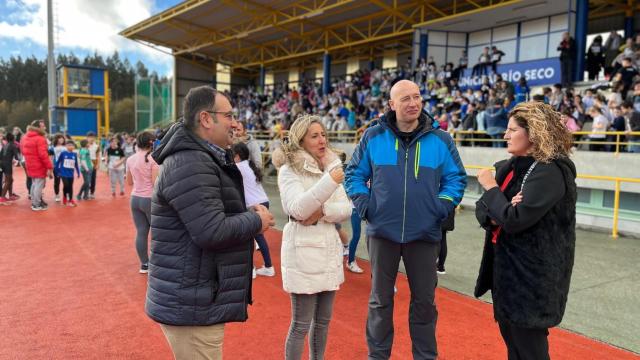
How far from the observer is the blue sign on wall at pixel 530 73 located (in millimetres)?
15430

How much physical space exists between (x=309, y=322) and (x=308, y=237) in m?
→ 0.54

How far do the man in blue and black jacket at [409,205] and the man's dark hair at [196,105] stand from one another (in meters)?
1.39

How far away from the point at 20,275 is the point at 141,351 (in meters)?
2.98

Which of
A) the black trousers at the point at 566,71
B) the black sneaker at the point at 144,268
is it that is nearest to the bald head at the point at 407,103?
the black sneaker at the point at 144,268

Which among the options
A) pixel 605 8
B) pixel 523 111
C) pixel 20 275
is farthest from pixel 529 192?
pixel 605 8

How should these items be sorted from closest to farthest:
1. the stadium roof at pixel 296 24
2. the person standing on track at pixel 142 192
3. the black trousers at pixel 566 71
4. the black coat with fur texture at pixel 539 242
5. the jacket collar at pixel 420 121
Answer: the black coat with fur texture at pixel 539 242, the jacket collar at pixel 420 121, the person standing on track at pixel 142 192, the black trousers at pixel 566 71, the stadium roof at pixel 296 24

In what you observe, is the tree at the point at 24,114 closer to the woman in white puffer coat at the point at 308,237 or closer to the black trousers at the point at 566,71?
the black trousers at the point at 566,71

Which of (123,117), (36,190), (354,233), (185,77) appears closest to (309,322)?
(354,233)

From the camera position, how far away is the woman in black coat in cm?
222

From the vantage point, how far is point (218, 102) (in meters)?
1.99

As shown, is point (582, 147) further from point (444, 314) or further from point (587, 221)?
point (444, 314)

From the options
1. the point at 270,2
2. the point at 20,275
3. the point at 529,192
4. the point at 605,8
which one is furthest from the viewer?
the point at 270,2

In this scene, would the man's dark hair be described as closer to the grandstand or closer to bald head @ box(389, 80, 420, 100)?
bald head @ box(389, 80, 420, 100)

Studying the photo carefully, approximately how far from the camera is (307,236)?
276 centimetres
